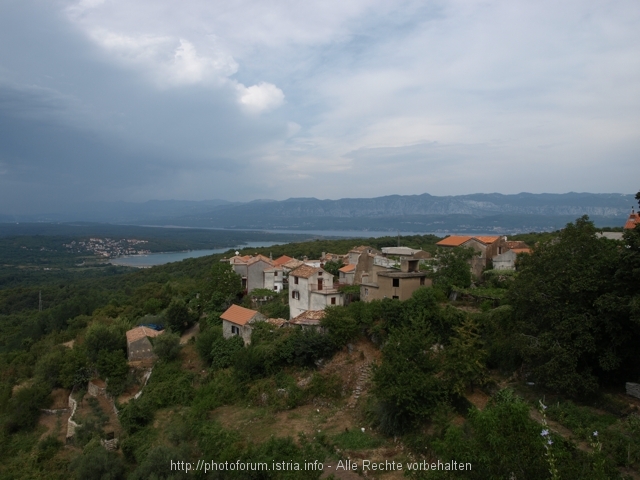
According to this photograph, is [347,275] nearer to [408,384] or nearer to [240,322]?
[240,322]

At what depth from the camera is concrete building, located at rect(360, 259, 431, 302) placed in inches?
860

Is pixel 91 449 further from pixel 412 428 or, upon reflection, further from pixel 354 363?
pixel 412 428

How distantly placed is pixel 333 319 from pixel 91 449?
11.6m

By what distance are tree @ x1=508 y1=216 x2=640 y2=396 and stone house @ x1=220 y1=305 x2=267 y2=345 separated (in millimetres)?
13359

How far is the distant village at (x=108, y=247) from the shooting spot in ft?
491

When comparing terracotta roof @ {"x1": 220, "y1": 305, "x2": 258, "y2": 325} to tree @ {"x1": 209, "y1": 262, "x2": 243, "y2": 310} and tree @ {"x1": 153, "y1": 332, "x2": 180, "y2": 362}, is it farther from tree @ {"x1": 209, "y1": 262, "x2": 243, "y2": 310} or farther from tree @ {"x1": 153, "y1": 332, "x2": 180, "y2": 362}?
tree @ {"x1": 209, "y1": 262, "x2": 243, "y2": 310}

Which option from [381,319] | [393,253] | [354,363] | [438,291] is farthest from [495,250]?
[354,363]

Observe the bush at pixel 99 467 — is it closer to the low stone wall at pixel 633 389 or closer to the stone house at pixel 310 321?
the stone house at pixel 310 321

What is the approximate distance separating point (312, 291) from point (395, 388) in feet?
36.1

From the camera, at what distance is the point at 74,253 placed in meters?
142

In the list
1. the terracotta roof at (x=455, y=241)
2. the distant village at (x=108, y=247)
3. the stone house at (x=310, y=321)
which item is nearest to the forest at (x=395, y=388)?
the stone house at (x=310, y=321)

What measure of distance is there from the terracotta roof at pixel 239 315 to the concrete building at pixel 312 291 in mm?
2744

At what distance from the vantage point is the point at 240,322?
929 inches

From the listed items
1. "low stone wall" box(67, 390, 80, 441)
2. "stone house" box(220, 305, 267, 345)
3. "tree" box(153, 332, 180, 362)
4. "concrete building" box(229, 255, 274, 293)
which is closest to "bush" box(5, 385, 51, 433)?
"low stone wall" box(67, 390, 80, 441)
